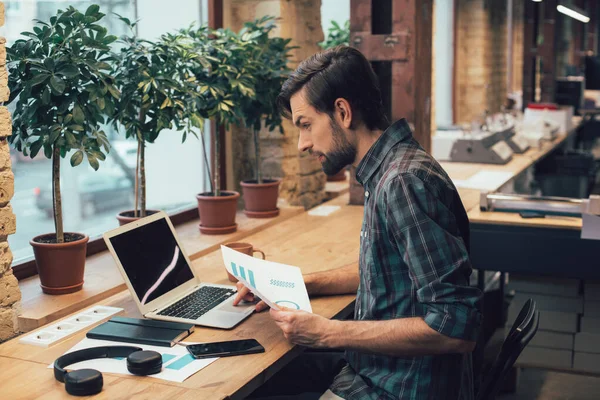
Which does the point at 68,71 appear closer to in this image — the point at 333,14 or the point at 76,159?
the point at 76,159

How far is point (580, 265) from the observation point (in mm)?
3404

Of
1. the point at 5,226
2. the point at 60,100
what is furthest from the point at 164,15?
Result: the point at 5,226

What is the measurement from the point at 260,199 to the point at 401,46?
1.09 meters

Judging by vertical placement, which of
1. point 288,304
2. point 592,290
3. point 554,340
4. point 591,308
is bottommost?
point 554,340

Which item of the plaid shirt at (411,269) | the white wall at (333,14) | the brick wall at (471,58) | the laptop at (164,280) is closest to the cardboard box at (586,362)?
the plaid shirt at (411,269)

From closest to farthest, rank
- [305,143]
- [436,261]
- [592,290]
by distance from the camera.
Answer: [436,261] → [305,143] → [592,290]

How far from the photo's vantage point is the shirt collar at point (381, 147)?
7.09 feet

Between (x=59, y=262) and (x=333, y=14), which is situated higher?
(x=333, y=14)

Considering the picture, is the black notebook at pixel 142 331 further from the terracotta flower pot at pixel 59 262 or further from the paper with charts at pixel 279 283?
the terracotta flower pot at pixel 59 262

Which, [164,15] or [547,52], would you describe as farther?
[547,52]

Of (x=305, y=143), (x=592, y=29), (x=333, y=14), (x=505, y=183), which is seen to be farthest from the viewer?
(x=592, y=29)

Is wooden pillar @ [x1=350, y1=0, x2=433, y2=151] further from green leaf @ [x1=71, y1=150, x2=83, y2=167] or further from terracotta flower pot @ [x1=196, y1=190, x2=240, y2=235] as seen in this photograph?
green leaf @ [x1=71, y1=150, x2=83, y2=167]

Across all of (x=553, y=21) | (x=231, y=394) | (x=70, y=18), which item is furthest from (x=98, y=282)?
(x=553, y=21)

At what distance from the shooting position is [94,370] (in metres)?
1.92
